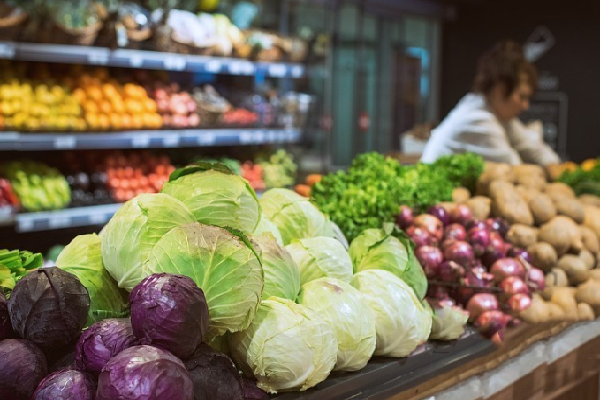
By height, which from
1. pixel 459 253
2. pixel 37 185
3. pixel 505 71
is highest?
pixel 505 71

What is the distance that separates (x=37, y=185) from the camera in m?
4.95

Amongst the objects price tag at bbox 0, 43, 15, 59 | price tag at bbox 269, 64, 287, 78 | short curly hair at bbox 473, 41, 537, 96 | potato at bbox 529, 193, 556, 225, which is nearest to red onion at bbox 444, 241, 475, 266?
potato at bbox 529, 193, 556, 225

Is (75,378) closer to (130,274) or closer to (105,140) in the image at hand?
(130,274)

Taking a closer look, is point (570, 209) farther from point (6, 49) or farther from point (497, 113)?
point (6, 49)

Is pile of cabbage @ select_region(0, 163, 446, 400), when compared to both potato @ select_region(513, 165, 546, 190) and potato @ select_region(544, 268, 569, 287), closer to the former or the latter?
potato @ select_region(544, 268, 569, 287)

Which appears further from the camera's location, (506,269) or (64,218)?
(64,218)

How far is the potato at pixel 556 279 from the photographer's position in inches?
95.0

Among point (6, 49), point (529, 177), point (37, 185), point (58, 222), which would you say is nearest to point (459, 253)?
point (529, 177)

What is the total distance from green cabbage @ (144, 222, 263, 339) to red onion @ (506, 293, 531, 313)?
1.00 meters

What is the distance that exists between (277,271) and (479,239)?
970 mm

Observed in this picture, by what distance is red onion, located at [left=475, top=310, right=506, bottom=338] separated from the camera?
6.38 ft

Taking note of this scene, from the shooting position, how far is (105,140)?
17.0 ft

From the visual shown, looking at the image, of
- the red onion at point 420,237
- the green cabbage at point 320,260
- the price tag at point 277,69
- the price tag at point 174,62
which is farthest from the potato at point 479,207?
the price tag at point 277,69

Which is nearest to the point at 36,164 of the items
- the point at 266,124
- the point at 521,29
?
the point at 266,124
